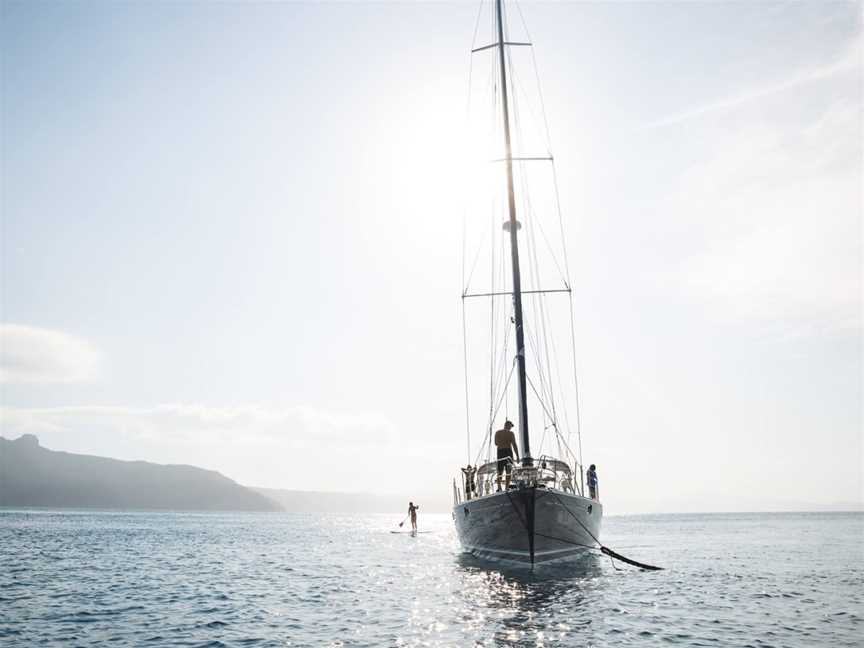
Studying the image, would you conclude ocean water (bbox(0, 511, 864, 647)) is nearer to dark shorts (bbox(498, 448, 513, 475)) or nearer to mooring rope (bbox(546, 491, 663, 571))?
mooring rope (bbox(546, 491, 663, 571))

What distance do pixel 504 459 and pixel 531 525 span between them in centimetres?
295

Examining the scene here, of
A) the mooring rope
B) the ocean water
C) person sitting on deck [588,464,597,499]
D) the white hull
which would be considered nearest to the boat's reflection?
the ocean water

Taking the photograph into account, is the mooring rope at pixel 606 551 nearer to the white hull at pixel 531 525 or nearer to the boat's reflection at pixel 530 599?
the white hull at pixel 531 525

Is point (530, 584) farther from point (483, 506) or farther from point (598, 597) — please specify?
point (483, 506)

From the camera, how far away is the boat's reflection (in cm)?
1284

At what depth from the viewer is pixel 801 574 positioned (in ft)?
81.1

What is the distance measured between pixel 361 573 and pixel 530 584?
879 cm

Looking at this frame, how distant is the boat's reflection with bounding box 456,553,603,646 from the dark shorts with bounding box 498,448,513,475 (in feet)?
12.2

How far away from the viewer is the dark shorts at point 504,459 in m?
23.2

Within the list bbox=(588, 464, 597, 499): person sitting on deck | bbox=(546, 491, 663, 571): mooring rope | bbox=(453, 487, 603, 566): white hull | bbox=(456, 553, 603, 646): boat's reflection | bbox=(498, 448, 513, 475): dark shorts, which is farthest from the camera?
bbox=(588, 464, 597, 499): person sitting on deck

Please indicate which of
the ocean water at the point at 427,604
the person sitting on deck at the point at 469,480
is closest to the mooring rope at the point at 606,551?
the ocean water at the point at 427,604

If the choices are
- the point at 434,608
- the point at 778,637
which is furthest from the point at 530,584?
the point at 778,637

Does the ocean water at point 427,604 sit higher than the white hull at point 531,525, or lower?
lower

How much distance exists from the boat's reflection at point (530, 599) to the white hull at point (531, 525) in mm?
531
